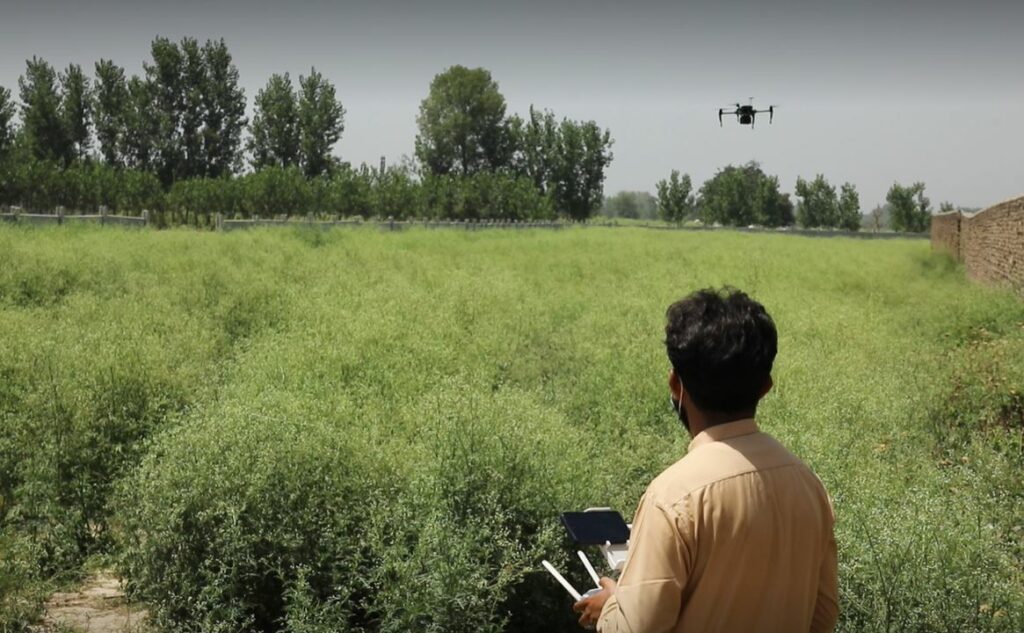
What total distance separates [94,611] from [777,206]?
64.7 m

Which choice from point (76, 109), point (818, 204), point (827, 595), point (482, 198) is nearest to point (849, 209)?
point (818, 204)

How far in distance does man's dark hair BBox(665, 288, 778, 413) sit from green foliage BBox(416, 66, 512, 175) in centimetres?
6382

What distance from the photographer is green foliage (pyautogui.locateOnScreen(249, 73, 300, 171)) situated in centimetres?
4844

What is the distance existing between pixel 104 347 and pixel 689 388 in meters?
6.11

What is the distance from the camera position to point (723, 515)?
1.87m

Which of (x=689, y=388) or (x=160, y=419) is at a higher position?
(x=689, y=388)

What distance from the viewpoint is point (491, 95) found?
65812mm

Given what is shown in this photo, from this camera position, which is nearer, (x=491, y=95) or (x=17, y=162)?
(x=17, y=162)

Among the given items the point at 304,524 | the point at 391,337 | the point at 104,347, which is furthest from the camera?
the point at 391,337

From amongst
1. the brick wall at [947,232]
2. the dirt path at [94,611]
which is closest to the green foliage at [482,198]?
the brick wall at [947,232]

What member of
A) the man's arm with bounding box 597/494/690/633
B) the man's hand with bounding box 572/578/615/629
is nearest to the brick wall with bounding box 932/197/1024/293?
the man's hand with bounding box 572/578/615/629

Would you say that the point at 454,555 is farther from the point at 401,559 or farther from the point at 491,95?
the point at 491,95

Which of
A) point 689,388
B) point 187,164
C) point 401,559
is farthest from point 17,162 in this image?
point 689,388

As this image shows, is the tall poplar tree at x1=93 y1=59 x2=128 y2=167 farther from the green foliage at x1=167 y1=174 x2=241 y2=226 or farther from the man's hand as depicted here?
the man's hand
